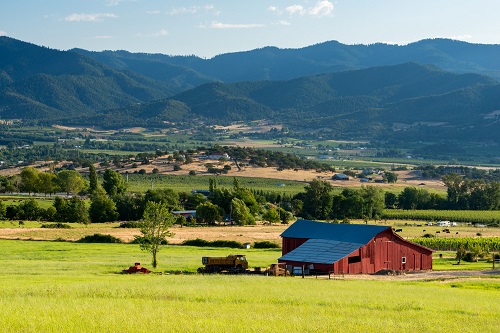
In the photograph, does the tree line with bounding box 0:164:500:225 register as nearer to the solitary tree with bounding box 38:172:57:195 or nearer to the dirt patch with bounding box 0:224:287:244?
the solitary tree with bounding box 38:172:57:195

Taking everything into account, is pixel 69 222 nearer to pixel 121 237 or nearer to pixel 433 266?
pixel 121 237

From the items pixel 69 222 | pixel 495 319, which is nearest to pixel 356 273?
pixel 495 319

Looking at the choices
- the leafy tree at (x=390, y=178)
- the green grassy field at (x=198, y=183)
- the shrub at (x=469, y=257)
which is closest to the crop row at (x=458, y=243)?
the shrub at (x=469, y=257)

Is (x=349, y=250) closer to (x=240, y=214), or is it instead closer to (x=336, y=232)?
(x=336, y=232)

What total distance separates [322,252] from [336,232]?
3.29 meters

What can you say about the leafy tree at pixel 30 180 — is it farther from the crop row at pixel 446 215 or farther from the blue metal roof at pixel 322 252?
the blue metal roof at pixel 322 252

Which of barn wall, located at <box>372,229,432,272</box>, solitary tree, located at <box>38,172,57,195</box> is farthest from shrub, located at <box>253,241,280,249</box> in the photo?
solitary tree, located at <box>38,172,57,195</box>

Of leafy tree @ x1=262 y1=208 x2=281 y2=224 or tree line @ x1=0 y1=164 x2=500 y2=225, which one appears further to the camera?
leafy tree @ x1=262 y1=208 x2=281 y2=224

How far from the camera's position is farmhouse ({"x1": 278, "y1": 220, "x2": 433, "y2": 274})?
185 ft

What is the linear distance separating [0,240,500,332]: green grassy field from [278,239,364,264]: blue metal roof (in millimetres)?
7862

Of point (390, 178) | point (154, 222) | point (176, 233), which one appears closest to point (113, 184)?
point (176, 233)

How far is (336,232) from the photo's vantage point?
59969mm

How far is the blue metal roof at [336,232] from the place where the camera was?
191ft

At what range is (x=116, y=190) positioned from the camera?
12800 cm
